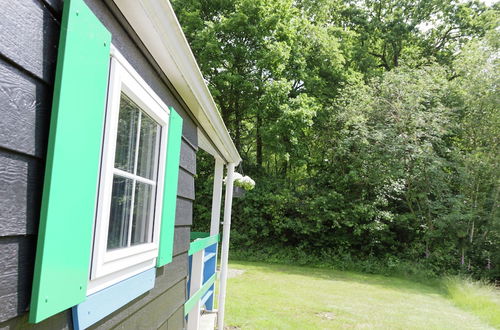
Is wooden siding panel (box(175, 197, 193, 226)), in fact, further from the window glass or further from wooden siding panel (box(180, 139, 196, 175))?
the window glass

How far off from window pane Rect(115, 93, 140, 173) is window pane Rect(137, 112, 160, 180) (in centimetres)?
9

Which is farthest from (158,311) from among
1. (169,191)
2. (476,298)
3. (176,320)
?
(476,298)

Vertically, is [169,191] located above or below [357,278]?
above

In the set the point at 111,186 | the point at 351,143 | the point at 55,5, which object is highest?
the point at 351,143

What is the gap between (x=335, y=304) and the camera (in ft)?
24.1

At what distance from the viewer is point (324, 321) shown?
605 centimetres

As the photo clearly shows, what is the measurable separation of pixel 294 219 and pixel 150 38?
40.5 feet

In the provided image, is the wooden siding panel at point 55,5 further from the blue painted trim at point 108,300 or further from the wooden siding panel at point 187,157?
the wooden siding panel at point 187,157

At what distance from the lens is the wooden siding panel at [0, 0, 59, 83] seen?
2.95 feet

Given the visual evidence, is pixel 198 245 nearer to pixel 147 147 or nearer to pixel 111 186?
pixel 147 147

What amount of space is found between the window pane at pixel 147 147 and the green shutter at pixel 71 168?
55 centimetres

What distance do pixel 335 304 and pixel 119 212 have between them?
656 cm

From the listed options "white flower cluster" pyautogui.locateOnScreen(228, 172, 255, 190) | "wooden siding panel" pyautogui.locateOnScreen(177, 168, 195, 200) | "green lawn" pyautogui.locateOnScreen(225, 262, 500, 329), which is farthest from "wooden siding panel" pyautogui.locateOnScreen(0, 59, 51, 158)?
"white flower cluster" pyautogui.locateOnScreen(228, 172, 255, 190)

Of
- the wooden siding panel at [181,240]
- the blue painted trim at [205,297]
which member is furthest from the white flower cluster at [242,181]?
the wooden siding panel at [181,240]
